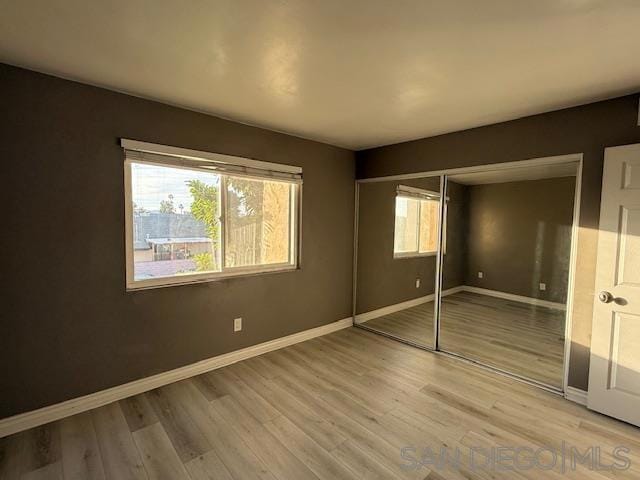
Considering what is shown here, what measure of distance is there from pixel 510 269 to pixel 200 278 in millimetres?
3588

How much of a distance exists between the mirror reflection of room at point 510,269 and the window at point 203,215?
195 centimetres

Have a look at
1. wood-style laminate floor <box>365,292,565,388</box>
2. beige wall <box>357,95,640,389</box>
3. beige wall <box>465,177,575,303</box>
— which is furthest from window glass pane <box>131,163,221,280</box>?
beige wall <box>465,177,575,303</box>

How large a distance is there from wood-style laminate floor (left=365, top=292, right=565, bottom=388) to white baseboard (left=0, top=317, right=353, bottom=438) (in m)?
1.45

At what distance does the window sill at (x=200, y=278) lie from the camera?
246 cm

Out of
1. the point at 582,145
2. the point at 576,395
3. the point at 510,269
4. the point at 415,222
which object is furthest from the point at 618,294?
the point at 415,222

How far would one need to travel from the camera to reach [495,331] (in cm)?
366

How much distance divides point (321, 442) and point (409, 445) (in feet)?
1.84

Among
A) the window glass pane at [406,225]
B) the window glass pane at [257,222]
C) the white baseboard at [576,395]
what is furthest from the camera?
the window glass pane at [406,225]

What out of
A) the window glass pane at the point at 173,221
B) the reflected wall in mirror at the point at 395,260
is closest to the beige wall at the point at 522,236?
the reflected wall in mirror at the point at 395,260

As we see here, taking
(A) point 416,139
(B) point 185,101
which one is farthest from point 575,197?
(B) point 185,101

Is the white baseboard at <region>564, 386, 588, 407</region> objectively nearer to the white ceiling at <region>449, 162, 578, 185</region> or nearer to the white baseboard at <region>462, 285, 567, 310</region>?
the white baseboard at <region>462, 285, 567, 310</region>

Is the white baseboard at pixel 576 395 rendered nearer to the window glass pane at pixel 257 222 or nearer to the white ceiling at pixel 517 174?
the white ceiling at pixel 517 174

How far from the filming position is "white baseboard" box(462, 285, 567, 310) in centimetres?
290

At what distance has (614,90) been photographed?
212 centimetres
